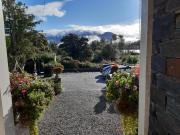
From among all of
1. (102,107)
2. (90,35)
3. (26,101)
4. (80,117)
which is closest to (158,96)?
(26,101)

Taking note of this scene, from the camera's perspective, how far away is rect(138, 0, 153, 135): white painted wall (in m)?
1.45

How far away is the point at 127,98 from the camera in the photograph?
235cm

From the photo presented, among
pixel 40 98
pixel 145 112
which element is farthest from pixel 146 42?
pixel 40 98

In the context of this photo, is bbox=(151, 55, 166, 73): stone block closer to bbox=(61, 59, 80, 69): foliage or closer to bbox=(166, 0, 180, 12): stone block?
bbox=(166, 0, 180, 12): stone block

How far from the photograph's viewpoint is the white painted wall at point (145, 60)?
57.2 inches

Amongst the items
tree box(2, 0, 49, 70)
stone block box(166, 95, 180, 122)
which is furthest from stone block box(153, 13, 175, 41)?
tree box(2, 0, 49, 70)

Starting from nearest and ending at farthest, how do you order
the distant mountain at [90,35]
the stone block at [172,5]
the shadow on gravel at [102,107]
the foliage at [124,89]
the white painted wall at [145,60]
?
the stone block at [172,5]
the white painted wall at [145,60]
the foliage at [124,89]
the shadow on gravel at [102,107]
the distant mountain at [90,35]

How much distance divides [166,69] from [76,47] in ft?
51.2

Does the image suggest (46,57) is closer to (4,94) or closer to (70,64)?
(70,64)

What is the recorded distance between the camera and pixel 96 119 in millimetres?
4582

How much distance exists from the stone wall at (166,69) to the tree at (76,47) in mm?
15111

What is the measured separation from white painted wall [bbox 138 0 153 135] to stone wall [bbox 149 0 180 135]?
57 millimetres

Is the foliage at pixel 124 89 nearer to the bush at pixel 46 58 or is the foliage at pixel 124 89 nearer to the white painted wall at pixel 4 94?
the white painted wall at pixel 4 94

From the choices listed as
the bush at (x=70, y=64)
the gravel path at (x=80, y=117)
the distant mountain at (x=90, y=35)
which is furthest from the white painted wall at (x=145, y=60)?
the bush at (x=70, y=64)
